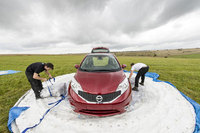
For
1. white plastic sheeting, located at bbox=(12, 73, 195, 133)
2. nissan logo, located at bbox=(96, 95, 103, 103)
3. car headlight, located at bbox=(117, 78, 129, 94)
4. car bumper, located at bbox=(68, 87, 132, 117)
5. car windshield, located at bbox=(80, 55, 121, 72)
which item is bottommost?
white plastic sheeting, located at bbox=(12, 73, 195, 133)

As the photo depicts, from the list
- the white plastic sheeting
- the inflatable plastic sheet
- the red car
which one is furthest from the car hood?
the inflatable plastic sheet

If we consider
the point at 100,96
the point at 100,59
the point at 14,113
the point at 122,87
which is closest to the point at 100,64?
the point at 100,59

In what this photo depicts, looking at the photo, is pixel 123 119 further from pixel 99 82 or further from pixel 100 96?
pixel 99 82

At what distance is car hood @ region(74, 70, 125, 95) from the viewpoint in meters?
2.14

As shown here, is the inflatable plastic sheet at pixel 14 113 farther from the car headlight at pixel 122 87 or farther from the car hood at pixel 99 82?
the car headlight at pixel 122 87

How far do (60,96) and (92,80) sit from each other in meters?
1.79

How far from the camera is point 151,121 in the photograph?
2191 mm

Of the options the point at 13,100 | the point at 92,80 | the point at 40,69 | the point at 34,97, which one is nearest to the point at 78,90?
the point at 92,80

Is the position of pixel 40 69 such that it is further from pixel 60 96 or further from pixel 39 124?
pixel 39 124

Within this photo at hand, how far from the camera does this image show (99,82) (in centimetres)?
232

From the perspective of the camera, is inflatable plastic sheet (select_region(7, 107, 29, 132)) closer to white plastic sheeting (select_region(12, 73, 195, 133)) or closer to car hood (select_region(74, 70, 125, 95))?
white plastic sheeting (select_region(12, 73, 195, 133))

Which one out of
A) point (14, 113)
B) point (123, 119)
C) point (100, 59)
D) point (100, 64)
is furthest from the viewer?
point (100, 59)

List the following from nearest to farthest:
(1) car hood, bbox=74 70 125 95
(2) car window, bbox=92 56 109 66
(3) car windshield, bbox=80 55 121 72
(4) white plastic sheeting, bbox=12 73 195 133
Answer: (4) white plastic sheeting, bbox=12 73 195 133
(1) car hood, bbox=74 70 125 95
(3) car windshield, bbox=80 55 121 72
(2) car window, bbox=92 56 109 66

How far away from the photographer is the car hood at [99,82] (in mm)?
2141
